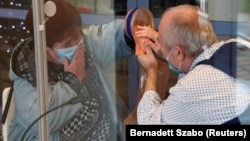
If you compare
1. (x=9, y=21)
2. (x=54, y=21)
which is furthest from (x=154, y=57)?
(x=9, y=21)

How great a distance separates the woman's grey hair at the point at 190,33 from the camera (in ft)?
3.89

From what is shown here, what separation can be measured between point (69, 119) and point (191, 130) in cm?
48

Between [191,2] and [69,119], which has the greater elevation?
[191,2]

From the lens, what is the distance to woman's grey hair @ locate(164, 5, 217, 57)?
1.18m

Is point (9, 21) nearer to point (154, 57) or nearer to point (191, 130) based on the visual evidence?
point (154, 57)

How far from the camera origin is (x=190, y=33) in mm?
1186

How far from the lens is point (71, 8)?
58.8 inches

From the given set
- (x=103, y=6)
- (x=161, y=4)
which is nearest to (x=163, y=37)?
(x=161, y=4)

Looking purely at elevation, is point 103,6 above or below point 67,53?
above

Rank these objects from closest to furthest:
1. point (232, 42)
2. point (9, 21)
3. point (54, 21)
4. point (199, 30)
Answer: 1. point (199, 30)
2. point (232, 42)
3. point (54, 21)
4. point (9, 21)

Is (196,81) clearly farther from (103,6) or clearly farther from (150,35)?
(103,6)

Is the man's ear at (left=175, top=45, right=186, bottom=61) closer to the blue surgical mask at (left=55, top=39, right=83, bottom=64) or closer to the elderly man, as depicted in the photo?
the elderly man

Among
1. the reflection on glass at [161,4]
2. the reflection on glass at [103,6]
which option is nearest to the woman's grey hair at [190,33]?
the reflection on glass at [161,4]

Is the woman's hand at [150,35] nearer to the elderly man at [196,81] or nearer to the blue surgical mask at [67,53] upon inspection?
the elderly man at [196,81]
